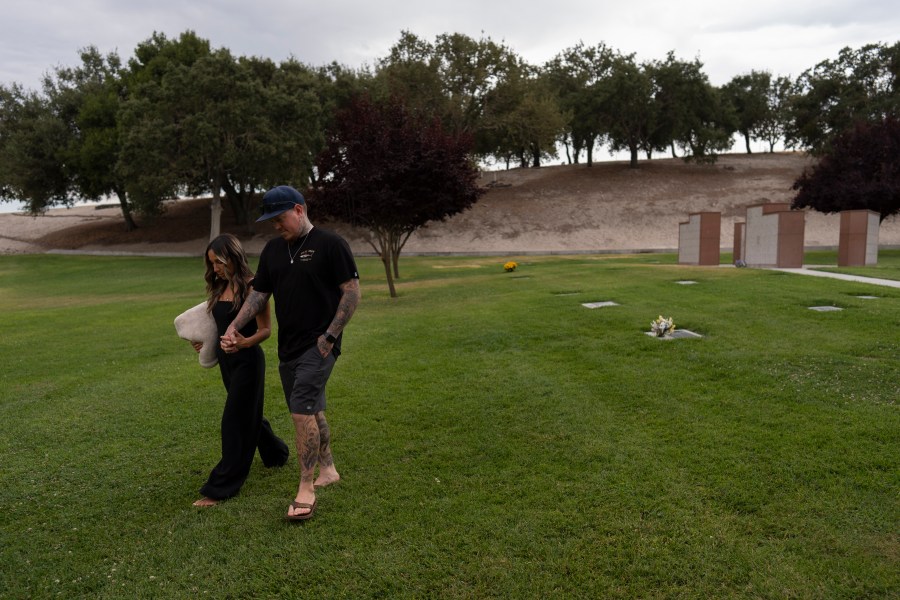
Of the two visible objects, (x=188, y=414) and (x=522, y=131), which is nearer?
(x=188, y=414)

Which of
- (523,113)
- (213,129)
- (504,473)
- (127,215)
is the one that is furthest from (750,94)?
(504,473)

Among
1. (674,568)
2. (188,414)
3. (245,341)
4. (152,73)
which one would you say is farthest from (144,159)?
(674,568)

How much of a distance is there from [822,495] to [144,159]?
37.0 metres

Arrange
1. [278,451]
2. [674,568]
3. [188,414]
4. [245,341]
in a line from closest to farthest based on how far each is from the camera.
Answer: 1. [674,568]
2. [245,341]
3. [278,451]
4. [188,414]

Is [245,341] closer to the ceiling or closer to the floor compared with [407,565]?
closer to the ceiling

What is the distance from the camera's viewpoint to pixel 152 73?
3991cm

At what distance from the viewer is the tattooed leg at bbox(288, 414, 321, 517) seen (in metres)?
3.98

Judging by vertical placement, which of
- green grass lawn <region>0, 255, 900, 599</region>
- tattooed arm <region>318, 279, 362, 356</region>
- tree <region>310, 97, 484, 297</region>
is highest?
tree <region>310, 97, 484, 297</region>

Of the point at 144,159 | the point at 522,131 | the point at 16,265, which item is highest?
the point at 522,131

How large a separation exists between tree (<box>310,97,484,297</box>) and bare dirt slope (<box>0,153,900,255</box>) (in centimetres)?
2017

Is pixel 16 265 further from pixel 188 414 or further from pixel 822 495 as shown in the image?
pixel 822 495

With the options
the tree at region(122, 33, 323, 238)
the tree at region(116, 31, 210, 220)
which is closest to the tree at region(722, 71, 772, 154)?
the tree at region(122, 33, 323, 238)

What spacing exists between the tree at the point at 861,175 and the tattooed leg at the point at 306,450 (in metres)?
32.1

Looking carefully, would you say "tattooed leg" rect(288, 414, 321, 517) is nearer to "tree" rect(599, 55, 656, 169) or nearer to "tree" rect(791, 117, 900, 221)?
"tree" rect(791, 117, 900, 221)
